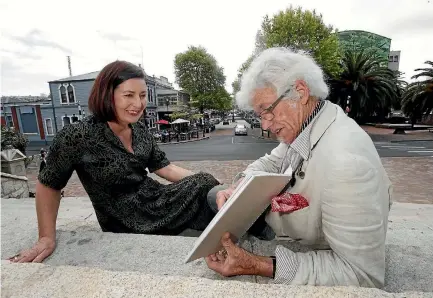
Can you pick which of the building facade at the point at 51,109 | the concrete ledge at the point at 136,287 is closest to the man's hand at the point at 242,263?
the concrete ledge at the point at 136,287

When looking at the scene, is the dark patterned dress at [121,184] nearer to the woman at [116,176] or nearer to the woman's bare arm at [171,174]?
the woman at [116,176]

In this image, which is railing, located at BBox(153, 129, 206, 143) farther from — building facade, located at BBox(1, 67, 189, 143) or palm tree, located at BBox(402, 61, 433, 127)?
palm tree, located at BBox(402, 61, 433, 127)

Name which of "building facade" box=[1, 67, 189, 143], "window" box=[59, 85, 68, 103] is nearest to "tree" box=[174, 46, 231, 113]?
"building facade" box=[1, 67, 189, 143]

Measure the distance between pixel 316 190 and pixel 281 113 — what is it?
1.50 feet

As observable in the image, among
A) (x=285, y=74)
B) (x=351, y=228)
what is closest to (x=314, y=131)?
(x=285, y=74)

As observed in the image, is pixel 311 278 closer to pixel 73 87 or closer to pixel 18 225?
pixel 18 225

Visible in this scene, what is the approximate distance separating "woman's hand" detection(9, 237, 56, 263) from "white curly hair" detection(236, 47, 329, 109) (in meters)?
1.51

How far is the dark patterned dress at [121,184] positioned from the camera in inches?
60.7

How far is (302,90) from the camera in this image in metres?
1.36

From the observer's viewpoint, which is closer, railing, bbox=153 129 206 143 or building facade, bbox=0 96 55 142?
building facade, bbox=0 96 55 142

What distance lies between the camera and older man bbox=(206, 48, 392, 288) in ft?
3.37

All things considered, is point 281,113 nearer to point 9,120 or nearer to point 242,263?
point 242,263

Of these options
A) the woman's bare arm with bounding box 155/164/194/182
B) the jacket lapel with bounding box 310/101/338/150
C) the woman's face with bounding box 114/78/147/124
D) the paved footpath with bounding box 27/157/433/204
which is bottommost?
the paved footpath with bounding box 27/157/433/204

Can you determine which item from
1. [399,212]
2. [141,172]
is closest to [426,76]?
[399,212]
